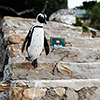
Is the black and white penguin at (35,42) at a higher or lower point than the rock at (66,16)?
lower

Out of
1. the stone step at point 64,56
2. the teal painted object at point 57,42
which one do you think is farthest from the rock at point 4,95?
the teal painted object at point 57,42

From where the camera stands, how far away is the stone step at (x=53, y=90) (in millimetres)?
2096

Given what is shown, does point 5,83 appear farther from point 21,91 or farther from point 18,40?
point 18,40

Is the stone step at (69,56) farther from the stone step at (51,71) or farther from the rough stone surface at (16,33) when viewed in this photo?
the rough stone surface at (16,33)

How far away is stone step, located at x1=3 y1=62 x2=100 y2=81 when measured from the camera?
8.17ft

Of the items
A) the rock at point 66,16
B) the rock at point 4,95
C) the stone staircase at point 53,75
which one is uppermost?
the rock at point 66,16

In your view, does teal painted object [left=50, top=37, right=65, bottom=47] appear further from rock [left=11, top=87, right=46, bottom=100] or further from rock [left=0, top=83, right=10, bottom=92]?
rock [left=11, top=87, right=46, bottom=100]

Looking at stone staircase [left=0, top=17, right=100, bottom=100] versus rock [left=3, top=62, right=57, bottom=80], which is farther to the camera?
rock [left=3, top=62, right=57, bottom=80]

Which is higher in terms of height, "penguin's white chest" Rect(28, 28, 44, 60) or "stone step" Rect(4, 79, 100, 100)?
"penguin's white chest" Rect(28, 28, 44, 60)

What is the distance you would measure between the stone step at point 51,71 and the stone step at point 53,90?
1.01 ft

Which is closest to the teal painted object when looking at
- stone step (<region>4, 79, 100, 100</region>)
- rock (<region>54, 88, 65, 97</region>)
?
stone step (<region>4, 79, 100, 100</region>)

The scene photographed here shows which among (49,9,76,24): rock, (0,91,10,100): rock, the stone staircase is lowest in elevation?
(0,91,10,100): rock

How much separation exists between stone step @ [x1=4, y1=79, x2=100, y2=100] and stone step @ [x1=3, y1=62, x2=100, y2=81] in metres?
0.31

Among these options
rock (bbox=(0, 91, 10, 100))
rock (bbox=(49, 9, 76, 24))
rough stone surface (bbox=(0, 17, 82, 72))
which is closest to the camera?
rock (bbox=(0, 91, 10, 100))
